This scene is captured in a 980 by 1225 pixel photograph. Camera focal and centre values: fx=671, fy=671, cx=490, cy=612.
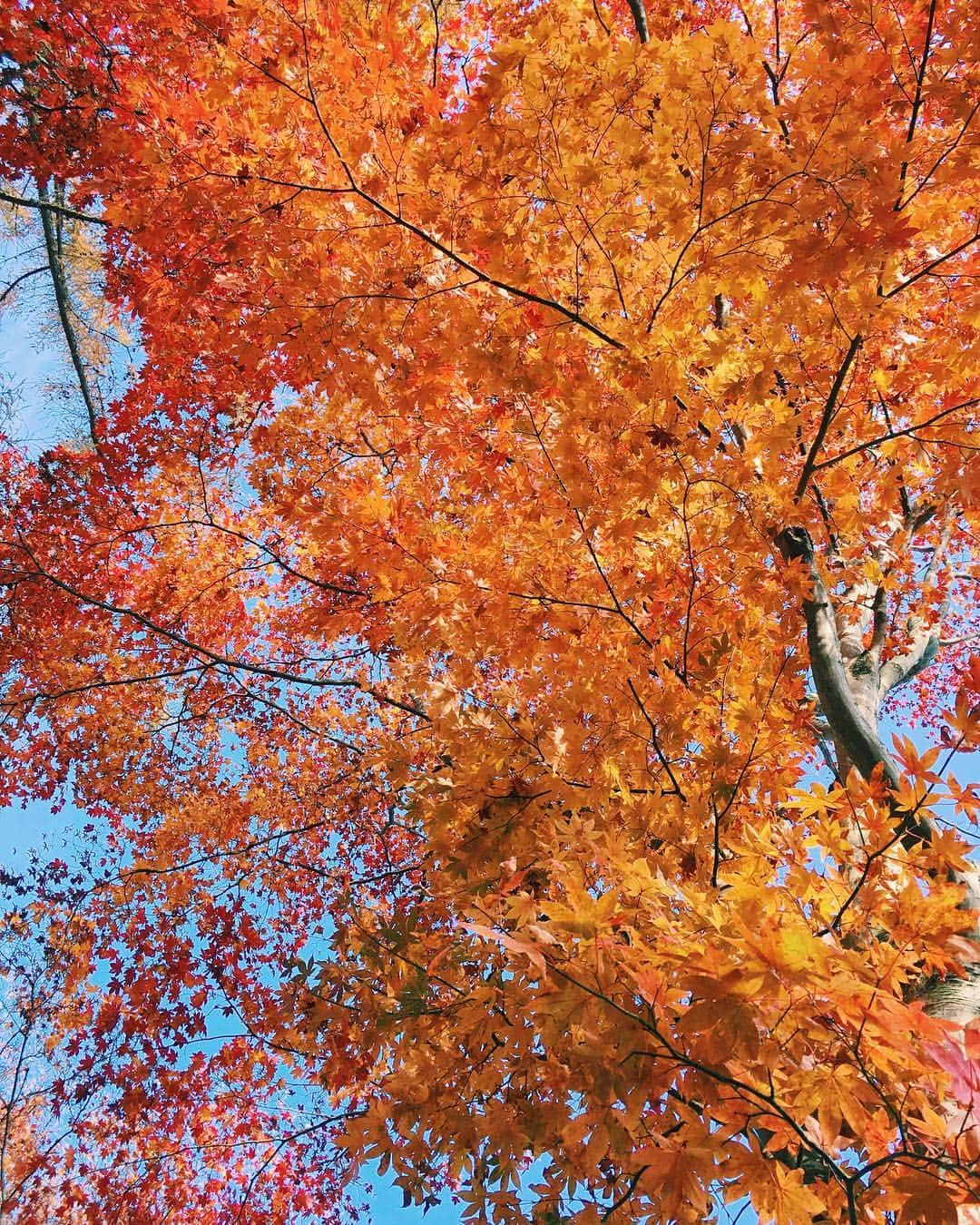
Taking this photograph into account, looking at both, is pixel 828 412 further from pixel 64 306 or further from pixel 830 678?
pixel 64 306

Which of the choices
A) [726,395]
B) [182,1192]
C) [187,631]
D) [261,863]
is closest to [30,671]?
[187,631]

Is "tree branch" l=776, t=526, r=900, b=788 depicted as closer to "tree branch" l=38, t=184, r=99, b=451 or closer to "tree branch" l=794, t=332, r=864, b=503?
"tree branch" l=794, t=332, r=864, b=503

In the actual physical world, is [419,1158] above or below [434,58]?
below

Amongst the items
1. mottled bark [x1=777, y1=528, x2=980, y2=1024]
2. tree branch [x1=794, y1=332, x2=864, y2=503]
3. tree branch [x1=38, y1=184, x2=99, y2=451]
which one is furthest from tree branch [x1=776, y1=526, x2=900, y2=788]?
tree branch [x1=38, y1=184, x2=99, y2=451]

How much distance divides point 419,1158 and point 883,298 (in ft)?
10.4

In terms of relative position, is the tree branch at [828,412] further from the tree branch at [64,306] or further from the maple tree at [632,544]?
the tree branch at [64,306]

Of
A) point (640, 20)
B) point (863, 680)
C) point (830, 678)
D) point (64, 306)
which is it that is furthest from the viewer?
point (64, 306)

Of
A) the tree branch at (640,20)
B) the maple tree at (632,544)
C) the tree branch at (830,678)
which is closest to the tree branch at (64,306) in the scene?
the maple tree at (632,544)

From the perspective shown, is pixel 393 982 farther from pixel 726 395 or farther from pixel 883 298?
pixel 883 298

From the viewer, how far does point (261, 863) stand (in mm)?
6512

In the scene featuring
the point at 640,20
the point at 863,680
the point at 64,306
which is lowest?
the point at 863,680

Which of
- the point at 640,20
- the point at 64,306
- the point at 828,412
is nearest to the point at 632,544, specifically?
the point at 828,412

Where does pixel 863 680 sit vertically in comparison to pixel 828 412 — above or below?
below

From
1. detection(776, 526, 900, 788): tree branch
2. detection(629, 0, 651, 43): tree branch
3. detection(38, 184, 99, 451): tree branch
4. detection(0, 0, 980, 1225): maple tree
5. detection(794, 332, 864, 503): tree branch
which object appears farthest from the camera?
detection(38, 184, 99, 451): tree branch
